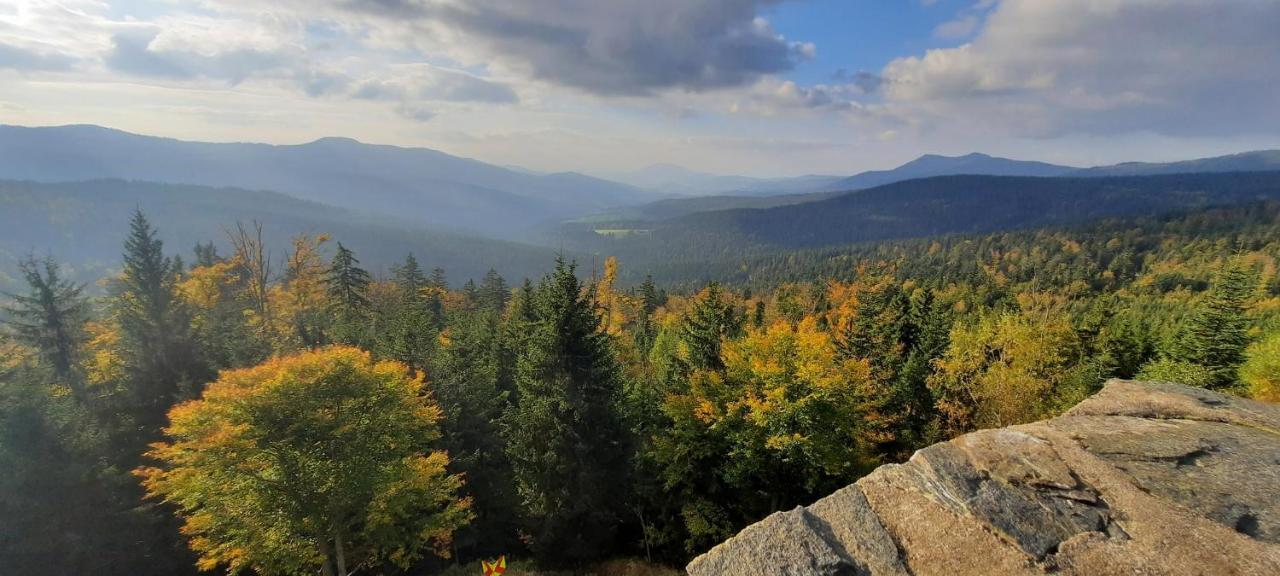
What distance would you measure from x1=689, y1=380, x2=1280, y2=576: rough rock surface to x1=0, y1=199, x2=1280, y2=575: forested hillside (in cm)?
1258

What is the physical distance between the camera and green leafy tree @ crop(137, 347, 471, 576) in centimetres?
1836

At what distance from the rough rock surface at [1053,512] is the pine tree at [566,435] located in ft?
47.1

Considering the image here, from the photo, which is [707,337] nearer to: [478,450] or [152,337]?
[478,450]

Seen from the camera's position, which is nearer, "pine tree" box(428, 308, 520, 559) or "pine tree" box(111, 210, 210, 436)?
"pine tree" box(428, 308, 520, 559)

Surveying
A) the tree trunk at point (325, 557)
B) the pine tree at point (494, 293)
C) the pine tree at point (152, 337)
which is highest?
the pine tree at point (152, 337)

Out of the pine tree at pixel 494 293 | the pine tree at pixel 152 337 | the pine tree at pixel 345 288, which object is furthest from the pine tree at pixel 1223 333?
the pine tree at pixel 494 293

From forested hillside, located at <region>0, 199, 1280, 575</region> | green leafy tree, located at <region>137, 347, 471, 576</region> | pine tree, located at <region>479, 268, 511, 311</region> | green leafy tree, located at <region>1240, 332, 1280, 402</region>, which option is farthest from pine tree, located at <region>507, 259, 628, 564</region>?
pine tree, located at <region>479, 268, 511, 311</region>

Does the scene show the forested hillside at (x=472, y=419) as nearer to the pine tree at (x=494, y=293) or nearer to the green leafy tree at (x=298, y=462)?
A: the green leafy tree at (x=298, y=462)

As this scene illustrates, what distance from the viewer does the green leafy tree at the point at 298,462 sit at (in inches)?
723

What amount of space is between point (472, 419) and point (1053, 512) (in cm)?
2668

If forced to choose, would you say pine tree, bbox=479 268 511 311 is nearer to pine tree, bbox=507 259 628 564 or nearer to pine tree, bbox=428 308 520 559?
pine tree, bbox=428 308 520 559

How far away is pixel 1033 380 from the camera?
30828 millimetres

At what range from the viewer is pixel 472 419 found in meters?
29.8

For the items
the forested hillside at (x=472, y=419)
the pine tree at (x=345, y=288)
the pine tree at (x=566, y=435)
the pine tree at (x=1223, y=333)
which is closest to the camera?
the forested hillside at (x=472, y=419)
